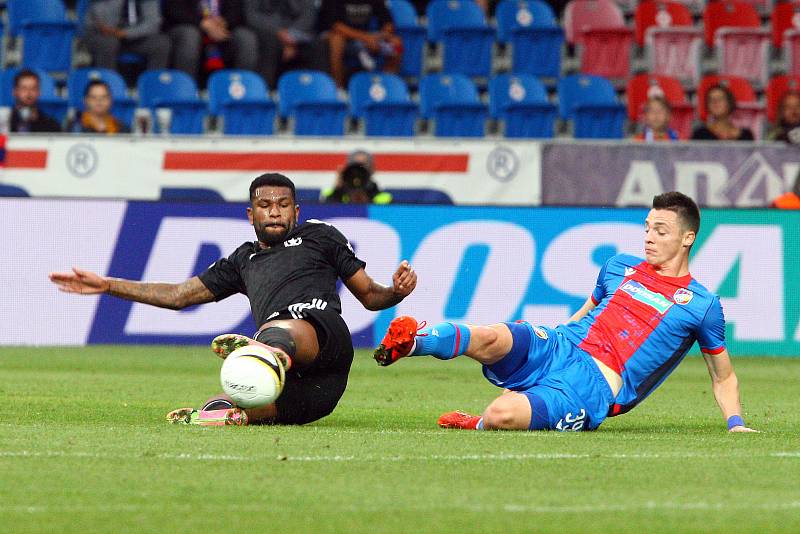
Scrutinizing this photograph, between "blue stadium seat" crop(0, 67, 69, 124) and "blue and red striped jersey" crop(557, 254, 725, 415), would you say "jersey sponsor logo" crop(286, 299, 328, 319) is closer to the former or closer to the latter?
"blue and red striped jersey" crop(557, 254, 725, 415)

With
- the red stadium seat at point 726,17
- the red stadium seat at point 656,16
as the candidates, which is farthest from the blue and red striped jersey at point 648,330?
the red stadium seat at point 726,17

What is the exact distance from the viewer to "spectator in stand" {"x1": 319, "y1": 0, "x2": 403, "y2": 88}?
65.4 ft

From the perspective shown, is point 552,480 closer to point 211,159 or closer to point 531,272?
point 531,272

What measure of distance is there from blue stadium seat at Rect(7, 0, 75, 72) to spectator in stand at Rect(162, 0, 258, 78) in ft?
4.18

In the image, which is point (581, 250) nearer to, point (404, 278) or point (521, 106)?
point (521, 106)

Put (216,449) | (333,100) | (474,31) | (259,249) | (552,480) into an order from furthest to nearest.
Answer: (474,31), (333,100), (259,249), (216,449), (552,480)

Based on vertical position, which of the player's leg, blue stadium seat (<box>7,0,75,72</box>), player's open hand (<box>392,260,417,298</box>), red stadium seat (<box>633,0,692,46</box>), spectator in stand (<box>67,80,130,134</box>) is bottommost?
the player's leg

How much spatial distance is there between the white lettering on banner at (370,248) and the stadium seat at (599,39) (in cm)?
656

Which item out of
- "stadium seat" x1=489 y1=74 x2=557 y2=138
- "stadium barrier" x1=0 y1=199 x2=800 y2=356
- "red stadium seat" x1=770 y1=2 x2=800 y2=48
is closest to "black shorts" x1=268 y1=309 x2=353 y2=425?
"stadium barrier" x1=0 y1=199 x2=800 y2=356

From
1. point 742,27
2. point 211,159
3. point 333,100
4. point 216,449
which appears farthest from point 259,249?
point 742,27

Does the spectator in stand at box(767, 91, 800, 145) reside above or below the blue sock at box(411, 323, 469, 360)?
above

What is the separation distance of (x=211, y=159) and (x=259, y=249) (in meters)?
8.61

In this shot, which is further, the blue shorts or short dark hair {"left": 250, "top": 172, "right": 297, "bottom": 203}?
short dark hair {"left": 250, "top": 172, "right": 297, "bottom": 203}

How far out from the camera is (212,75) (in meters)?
18.8
